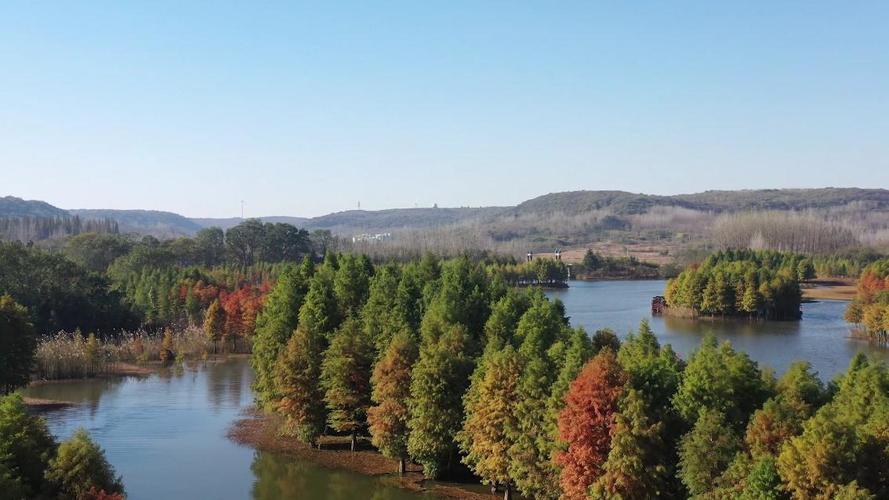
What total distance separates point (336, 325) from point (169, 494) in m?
15.4

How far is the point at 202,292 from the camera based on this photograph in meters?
92.6

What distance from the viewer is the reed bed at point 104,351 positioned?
64.9m

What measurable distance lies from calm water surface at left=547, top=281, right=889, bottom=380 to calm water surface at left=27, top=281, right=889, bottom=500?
205 mm

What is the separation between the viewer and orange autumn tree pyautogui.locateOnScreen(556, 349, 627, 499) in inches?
1228

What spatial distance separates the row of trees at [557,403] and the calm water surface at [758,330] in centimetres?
2875

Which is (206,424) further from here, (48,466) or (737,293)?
(737,293)

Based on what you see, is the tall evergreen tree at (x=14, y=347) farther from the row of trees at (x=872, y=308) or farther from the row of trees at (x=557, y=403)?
the row of trees at (x=872, y=308)

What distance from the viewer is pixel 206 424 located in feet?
170

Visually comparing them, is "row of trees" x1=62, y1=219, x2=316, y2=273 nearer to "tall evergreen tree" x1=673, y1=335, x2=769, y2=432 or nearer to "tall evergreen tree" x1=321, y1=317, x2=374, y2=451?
"tall evergreen tree" x1=321, y1=317, x2=374, y2=451

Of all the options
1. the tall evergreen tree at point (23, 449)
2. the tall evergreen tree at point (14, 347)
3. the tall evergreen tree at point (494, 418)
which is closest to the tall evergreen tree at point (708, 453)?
the tall evergreen tree at point (494, 418)

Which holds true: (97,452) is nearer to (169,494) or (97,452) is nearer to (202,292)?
(169,494)

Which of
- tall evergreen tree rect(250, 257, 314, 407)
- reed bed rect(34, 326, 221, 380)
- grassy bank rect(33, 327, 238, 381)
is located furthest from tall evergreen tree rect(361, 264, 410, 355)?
reed bed rect(34, 326, 221, 380)

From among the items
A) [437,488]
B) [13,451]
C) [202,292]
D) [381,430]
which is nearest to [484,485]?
[437,488]

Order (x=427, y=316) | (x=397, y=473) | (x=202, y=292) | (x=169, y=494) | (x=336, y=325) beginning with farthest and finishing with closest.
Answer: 1. (x=202, y=292)
2. (x=336, y=325)
3. (x=427, y=316)
4. (x=397, y=473)
5. (x=169, y=494)
